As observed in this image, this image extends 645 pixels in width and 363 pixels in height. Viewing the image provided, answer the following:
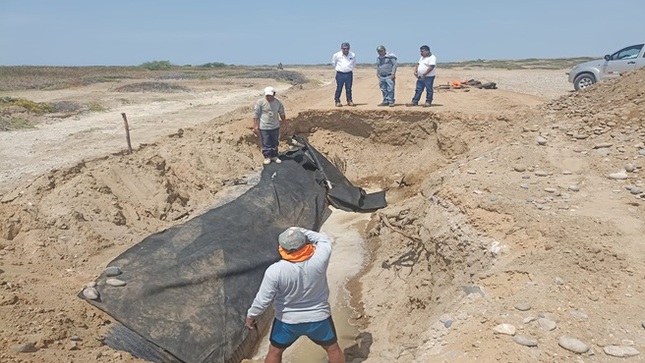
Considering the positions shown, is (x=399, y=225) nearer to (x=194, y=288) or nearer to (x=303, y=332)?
(x=194, y=288)

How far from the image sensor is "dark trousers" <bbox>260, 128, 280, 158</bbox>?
9.23 meters

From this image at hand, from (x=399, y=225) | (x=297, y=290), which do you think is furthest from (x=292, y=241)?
(x=399, y=225)

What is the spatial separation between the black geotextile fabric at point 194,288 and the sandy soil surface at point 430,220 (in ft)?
1.02

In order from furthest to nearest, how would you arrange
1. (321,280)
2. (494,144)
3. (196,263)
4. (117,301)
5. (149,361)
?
(494,144) < (196,263) < (117,301) < (149,361) < (321,280)

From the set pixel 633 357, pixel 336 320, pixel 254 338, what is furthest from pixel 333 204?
pixel 633 357

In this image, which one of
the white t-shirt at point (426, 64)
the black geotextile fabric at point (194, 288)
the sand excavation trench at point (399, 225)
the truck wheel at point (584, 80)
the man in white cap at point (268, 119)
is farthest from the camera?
the truck wheel at point (584, 80)

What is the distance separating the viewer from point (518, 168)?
696cm

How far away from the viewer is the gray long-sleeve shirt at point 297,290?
373 centimetres

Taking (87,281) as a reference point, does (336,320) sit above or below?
below

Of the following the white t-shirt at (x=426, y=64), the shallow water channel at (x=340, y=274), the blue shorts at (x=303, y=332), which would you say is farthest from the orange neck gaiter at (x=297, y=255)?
the white t-shirt at (x=426, y=64)

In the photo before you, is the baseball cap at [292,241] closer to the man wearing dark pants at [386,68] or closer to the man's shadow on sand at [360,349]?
the man's shadow on sand at [360,349]

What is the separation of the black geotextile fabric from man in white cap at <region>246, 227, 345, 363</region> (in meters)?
0.96

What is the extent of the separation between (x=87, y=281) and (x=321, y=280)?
319cm

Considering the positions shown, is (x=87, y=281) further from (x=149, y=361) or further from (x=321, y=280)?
(x=321, y=280)
